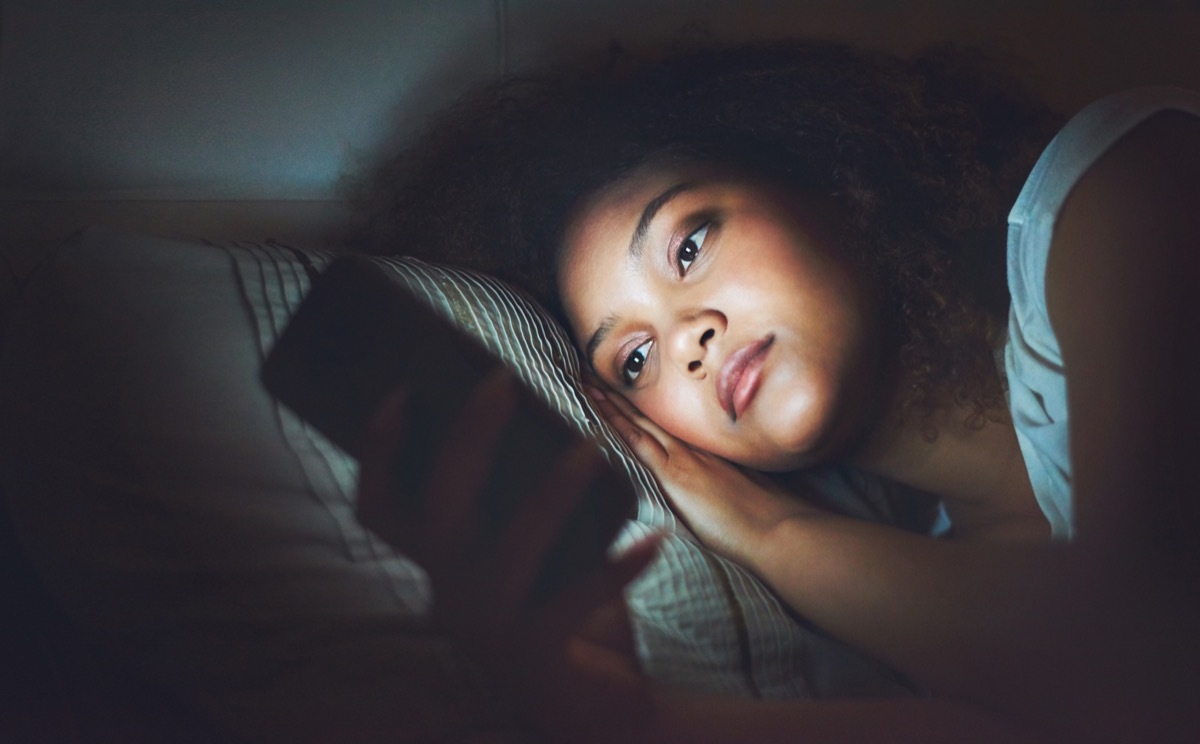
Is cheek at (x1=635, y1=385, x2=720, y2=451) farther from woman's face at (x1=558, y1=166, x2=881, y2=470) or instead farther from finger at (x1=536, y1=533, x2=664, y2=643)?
finger at (x1=536, y1=533, x2=664, y2=643)

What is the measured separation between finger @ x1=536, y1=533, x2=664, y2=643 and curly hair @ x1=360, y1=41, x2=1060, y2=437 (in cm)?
30

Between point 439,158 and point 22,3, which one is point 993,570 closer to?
point 439,158

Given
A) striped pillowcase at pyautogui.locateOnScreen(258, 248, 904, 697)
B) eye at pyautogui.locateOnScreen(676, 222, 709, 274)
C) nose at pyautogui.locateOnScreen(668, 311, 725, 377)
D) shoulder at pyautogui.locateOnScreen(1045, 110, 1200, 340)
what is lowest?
striped pillowcase at pyautogui.locateOnScreen(258, 248, 904, 697)

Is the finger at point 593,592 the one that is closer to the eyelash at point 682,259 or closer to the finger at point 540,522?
the finger at point 540,522

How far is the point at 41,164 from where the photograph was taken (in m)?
0.59

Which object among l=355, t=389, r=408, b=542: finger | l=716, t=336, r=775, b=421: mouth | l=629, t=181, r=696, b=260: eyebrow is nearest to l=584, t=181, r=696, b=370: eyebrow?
l=629, t=181, r=696, b=260: eyebrow

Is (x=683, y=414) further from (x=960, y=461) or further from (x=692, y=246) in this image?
(x=960, y=461)

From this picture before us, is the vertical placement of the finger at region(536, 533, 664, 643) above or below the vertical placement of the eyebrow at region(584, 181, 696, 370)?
below

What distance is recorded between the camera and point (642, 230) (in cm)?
62

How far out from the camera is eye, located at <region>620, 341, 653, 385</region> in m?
0.64

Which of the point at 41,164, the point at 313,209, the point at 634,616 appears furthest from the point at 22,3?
the point at 634,616

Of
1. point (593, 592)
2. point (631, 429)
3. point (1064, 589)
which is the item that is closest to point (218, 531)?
point (593, 592)

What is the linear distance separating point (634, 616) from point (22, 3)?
0.64 m

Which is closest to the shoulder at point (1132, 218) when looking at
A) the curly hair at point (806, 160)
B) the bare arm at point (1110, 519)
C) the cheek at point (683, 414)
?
the bare arm at point (1110, 519)
